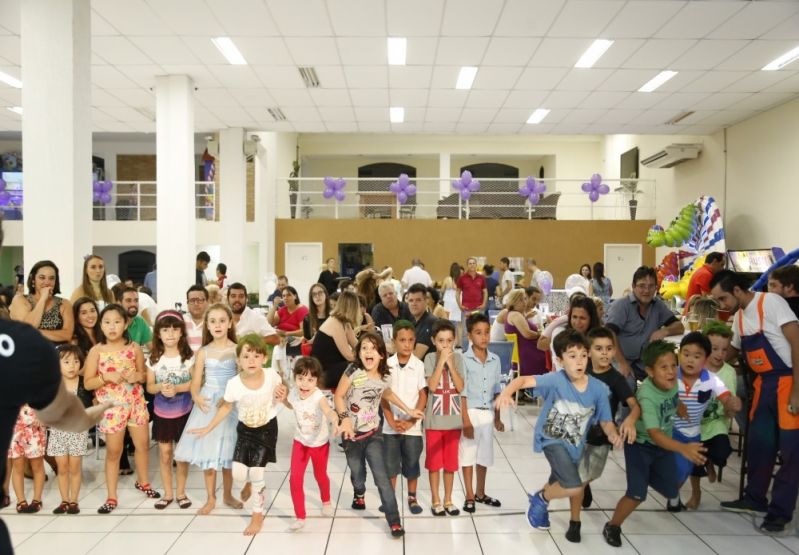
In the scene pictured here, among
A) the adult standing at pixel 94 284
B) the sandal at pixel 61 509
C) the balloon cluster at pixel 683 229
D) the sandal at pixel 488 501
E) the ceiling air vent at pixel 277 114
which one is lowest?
the sandal at pixel 488 501

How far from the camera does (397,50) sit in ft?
26.3

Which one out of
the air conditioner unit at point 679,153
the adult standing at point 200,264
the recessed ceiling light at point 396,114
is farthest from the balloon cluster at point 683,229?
the adult standing at point 200,264

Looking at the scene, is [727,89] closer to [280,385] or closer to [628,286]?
[628,286]

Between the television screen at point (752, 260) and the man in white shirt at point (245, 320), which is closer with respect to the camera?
the man in white shirt at point (245, 320)

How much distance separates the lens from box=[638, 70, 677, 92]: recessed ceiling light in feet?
29.4

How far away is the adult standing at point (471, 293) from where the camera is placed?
1021 cm

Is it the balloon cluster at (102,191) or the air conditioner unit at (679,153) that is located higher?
the air conditioner unit at (679,153)

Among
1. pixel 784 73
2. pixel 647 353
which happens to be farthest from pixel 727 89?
pixel 647 353

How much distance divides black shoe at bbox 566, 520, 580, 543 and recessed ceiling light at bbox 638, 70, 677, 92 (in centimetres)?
732

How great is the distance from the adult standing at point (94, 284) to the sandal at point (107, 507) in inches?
70.1

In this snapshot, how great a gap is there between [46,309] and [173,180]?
490cm

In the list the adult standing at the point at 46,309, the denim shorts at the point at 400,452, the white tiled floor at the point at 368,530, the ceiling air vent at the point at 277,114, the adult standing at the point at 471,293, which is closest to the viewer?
the white tiled floor at the point at 368,530

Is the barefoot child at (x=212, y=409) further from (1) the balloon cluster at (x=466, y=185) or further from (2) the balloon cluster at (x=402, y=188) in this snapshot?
(1) the balloon cluster at (x=466, y=185)

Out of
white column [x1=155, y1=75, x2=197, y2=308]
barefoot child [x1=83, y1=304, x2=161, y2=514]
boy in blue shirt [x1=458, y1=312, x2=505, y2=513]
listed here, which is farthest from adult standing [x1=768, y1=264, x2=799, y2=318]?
white column [x1=155, y1=75, x2=197, y2=308]
